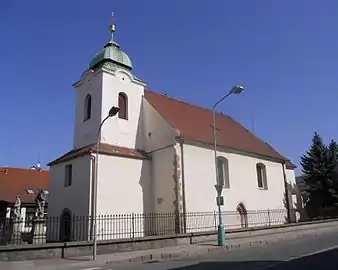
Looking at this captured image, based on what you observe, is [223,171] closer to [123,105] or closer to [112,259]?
[123,105]

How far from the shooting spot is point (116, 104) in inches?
1025

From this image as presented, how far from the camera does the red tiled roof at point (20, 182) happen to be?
3834 cm

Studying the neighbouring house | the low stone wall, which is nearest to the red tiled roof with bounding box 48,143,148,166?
the low stone wall

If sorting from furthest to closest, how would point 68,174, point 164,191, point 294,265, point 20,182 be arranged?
1. point 20,182
2. point 68,174
3. point 164,191
4. point 294,265

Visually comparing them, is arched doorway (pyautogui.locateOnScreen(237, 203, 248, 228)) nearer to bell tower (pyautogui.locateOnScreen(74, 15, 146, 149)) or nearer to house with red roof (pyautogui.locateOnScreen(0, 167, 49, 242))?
bell tower (pyautogui.locateOnScreen(74, 15, 146, 149))

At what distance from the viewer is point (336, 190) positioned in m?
34.2

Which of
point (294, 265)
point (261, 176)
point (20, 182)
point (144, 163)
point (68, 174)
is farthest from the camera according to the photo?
point (20, 182)

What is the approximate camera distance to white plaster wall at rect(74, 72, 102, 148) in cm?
2535

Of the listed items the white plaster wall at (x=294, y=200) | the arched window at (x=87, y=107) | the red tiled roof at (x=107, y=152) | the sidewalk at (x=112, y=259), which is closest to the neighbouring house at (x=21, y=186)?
the red tiled roof at (x=107, y=152)

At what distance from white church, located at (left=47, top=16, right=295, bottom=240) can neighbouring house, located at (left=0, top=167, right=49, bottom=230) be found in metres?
14.0

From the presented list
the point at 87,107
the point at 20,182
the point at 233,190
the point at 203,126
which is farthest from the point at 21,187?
the point at 233,190

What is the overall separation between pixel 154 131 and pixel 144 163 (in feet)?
8.84

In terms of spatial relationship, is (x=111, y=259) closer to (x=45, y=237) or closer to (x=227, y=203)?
(x=45, y=237)

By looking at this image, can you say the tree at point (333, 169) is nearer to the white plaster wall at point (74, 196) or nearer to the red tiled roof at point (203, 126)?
the red tiled roof at point (203, 126)
